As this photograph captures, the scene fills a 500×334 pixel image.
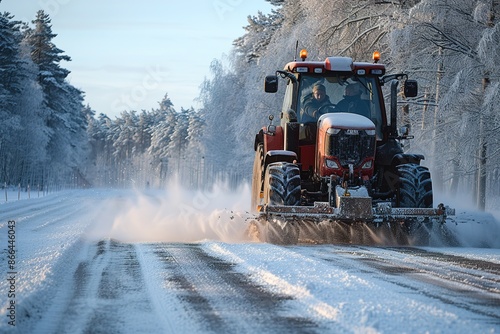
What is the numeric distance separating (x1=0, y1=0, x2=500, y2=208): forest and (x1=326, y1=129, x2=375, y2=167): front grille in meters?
8.36

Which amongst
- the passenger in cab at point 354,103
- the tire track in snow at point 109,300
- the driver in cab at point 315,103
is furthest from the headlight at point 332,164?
the tire track in snow at point 109,300

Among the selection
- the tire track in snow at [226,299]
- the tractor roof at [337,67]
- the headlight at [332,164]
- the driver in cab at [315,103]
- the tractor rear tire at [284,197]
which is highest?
the tractor roof at [337,67]

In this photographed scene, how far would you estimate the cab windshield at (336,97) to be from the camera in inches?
493

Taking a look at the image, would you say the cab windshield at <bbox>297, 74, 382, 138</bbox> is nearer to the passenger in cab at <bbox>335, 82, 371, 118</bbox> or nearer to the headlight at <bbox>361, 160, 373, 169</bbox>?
the passenger in cab at <bbox>335, 82, 371, 118</bbox>

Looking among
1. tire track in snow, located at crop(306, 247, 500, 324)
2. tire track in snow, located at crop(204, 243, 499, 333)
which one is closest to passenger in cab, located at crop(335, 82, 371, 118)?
tire track in snow, located at crop(306, 247, 500, 324)

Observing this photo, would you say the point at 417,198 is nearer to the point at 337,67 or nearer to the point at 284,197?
the point at 284,197

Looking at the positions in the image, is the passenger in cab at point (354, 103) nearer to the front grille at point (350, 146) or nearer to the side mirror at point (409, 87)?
the side mirror at point (409, 87)

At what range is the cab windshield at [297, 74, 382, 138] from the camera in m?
12.5

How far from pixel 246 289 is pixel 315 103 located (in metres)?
6.50

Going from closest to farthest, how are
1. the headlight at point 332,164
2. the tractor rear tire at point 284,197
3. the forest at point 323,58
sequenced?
Answer: the tractor rear tire at point 284,197 < the headlight at point 332,164 < the forest at point 323,58

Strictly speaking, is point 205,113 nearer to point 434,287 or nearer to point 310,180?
point 310,180

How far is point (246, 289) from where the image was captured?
6551 mm

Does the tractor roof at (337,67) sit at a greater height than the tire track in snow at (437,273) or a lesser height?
greater

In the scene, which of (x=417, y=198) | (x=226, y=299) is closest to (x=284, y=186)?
(x=417, y=198)
